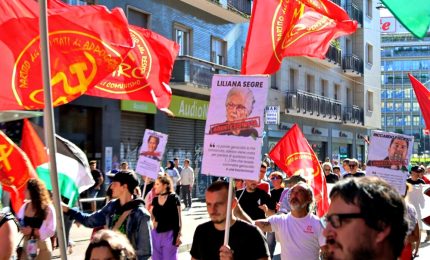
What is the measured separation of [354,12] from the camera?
41.5 metres

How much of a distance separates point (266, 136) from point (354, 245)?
93.0ft

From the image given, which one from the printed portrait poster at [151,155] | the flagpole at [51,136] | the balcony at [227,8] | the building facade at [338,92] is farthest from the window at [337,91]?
the flagpole at [51,136]

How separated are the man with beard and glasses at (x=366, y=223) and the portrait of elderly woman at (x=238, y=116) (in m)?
2.77

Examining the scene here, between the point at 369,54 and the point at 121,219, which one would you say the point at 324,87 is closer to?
the point at 369,54

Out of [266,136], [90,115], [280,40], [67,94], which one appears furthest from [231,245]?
[266,136]

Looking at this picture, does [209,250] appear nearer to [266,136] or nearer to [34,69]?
[34,69]

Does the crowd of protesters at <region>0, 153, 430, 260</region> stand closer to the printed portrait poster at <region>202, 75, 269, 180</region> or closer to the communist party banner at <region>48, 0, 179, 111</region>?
the printed portrait poster at <region>202, 75, 269, 180</region>

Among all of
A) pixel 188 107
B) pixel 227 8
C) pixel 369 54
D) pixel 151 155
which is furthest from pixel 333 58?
pixel 151 155

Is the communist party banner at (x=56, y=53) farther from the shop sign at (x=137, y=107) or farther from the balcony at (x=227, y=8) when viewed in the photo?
the balcony at (x=227, y=8)

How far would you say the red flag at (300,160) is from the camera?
31.9 feet

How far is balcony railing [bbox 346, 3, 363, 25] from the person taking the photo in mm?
40700

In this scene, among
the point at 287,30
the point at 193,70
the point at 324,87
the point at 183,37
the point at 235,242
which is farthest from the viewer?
the point at 324,87

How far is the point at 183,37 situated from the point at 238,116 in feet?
65.6

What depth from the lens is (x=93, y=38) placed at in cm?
648
